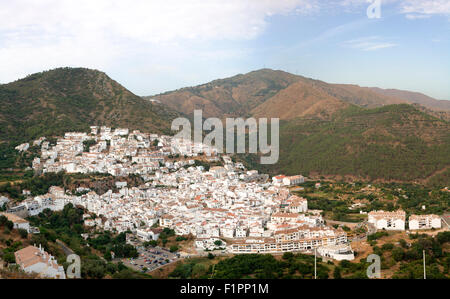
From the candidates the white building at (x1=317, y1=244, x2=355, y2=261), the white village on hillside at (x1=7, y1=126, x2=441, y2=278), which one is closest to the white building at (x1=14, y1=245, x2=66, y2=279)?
the white village on hillside at (x1=7, y1=126, x2=441, y2=278)

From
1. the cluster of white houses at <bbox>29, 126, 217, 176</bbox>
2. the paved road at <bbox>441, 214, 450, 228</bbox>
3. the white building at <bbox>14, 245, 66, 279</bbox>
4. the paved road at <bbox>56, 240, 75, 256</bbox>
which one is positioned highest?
the cluster of white houses at <bbox>29, 126, 217, 176</bbox>

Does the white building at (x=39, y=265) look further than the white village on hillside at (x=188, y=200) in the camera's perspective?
No

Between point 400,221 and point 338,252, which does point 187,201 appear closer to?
point 338,252

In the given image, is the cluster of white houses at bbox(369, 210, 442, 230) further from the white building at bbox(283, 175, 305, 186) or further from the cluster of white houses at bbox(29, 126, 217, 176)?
the cluster of white houses at bbox(29, 126, 217, 176)

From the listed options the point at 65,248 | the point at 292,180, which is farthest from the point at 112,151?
the point at 65,248

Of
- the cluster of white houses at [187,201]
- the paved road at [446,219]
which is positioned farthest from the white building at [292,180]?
the paved road at [446,219]

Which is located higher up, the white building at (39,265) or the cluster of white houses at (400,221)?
the white building at (39,265)

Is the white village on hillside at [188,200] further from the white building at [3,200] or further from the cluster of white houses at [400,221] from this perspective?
the white building at [3,200]

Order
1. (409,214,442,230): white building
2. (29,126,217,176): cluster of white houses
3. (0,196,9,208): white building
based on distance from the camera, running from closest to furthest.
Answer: (409,214,442,230): white building, (0,196,9,208): white building, (29,126,217,176): cluster of white houses
